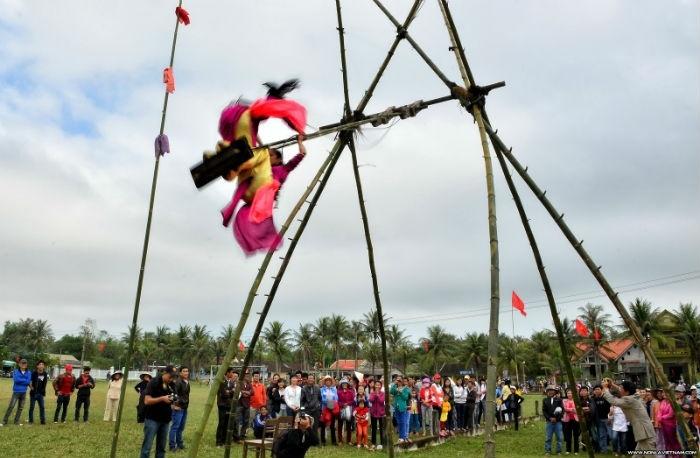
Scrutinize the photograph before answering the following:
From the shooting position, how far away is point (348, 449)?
1313 centimetres

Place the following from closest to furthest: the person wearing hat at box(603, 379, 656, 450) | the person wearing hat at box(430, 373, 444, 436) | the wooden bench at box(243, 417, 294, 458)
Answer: the wooden bench at box(243, 417, 294, 458) → the person wearing hat at box(603, 379, 656, 450) → the person wearing hat at box(430, 373, 444, 436)

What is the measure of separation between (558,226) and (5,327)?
4481 inches

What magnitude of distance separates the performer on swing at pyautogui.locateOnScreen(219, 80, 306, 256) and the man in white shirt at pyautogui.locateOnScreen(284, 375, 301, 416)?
8.21 m

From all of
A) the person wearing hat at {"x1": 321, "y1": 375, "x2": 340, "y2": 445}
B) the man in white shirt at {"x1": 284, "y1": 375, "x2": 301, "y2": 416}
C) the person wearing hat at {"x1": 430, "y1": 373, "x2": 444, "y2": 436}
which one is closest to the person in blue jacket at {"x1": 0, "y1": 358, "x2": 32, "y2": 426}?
the man in white shirt at {"x1": 284, "y1": 375, "x2": 301, "y2": 416}

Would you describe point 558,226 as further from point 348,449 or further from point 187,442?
point 187,442

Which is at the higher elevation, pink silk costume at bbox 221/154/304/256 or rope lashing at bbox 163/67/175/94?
rope lashing at bbox 163/67/175/94

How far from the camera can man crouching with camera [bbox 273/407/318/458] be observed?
7996 millimetres

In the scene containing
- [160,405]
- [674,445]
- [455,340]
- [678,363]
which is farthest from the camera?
[455,340]

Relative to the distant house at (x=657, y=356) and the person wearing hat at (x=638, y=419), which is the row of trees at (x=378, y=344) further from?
the person wearing hat at (x=638, y=419)

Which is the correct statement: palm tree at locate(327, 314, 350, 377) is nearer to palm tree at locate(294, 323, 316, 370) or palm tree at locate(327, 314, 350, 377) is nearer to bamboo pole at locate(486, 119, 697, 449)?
palm tree at locate(294, 323, 316, 370)

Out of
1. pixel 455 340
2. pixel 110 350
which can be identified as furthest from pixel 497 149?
pixel 110 350

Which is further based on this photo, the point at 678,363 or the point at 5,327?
the point at 5,327

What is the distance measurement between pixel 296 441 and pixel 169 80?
17.5ft

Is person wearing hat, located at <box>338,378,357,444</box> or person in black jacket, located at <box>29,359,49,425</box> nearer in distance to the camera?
person wearing hat, located at <box>338,378,357,444</box>
